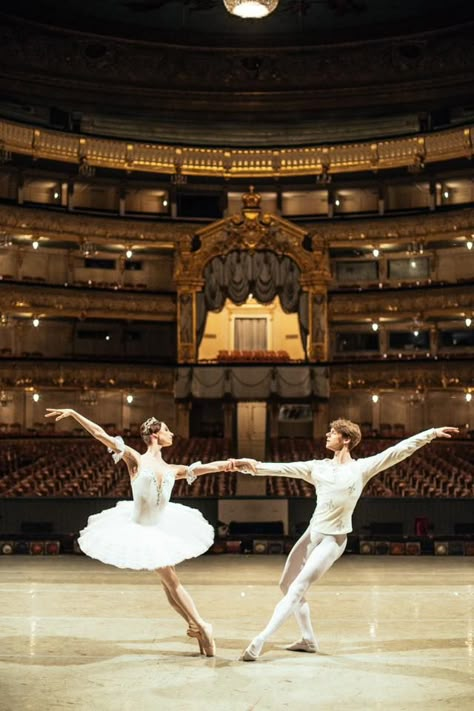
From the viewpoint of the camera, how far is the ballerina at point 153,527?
7.74 m

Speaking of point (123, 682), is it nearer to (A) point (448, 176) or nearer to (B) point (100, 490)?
(B) point (100, 490)

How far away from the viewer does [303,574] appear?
7887 millimetres

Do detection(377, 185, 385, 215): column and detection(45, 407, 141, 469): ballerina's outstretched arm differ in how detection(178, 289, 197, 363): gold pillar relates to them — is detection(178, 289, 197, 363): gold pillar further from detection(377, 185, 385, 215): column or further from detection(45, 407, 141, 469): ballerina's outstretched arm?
detection(45, 407, 141, 469): ballerina's outstretched arm

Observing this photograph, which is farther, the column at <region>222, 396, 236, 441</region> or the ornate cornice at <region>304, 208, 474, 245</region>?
the ornate cornice at <region>304, 208, 474, 245</region>

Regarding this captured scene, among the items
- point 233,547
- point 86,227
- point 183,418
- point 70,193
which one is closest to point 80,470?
point 233,547

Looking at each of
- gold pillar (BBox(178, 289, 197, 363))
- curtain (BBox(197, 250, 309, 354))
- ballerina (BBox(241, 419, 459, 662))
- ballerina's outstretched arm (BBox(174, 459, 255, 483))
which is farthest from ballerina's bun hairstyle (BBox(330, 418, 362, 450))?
curtain (BBox(197, 250, 309, 354))

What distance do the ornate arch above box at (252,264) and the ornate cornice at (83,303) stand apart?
1.17 metres

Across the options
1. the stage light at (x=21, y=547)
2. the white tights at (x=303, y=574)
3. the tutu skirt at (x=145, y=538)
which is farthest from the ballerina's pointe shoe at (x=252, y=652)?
the stage light at (x=21, y=547)

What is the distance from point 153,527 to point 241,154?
30.2 meters

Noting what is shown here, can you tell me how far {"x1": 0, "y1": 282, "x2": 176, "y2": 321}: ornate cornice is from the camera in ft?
109

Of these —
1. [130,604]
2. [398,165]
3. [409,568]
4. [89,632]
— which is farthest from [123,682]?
[398,165]

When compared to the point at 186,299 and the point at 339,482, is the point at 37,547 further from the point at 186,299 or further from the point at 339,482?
the point at 186,299

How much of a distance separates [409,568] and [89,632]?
7.46m

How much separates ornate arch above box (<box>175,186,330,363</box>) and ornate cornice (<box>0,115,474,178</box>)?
245cm
